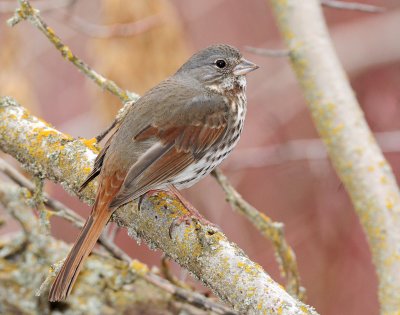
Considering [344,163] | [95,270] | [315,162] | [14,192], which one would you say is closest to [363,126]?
[344,163]

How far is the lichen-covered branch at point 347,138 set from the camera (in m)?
3.40

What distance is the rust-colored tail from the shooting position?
274cm

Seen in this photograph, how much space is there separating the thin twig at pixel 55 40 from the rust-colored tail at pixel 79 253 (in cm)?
76

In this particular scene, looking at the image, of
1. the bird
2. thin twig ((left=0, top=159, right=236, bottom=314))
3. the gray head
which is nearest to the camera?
the bird

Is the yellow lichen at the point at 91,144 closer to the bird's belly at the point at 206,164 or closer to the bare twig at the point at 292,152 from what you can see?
the bird's belly at the point at 206,164

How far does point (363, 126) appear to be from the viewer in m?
3.71

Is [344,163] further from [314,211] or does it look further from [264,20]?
[264,20]

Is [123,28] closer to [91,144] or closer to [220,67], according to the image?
[220,67]

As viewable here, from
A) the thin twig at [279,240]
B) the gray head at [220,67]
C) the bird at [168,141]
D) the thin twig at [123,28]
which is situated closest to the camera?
the bird at [168,141]

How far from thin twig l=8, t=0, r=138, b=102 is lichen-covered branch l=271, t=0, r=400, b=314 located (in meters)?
0.88

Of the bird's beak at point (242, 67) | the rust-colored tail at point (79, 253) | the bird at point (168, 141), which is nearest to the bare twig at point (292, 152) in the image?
the bird's beak at point (242, 67)

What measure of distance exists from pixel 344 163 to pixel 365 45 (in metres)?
2.82

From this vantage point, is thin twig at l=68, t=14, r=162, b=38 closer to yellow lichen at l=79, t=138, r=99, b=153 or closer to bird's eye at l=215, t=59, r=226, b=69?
bird's eye at l=215, t=59, r=226, b=69

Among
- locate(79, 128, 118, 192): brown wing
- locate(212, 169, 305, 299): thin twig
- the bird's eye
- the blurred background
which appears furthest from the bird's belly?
the blurred background
